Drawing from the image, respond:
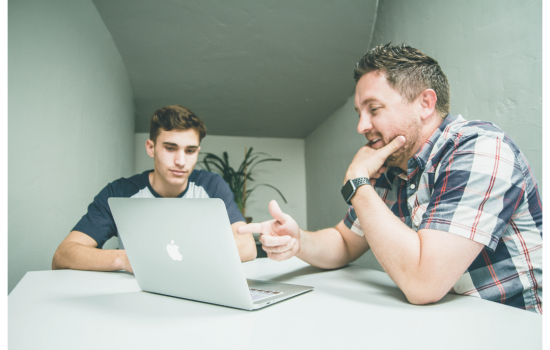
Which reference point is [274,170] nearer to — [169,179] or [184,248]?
[169,179]

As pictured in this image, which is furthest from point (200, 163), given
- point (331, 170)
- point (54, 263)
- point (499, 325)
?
point (499, 325)

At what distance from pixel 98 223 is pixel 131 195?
12.3 inches

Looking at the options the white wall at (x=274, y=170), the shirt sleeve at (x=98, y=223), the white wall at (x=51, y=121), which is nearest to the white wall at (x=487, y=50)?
the shirt sleeve at (x=98, y=223)

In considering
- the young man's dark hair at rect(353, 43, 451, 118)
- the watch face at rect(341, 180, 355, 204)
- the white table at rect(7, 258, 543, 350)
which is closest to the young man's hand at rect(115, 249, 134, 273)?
the white table at rect(7, 258, 543, 350)

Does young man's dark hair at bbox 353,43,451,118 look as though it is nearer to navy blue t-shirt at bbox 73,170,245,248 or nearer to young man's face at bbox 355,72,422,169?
young man's face at bbox 355,72,422,169

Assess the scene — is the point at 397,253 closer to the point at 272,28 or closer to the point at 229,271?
the point at 229,271

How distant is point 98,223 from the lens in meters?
1.53

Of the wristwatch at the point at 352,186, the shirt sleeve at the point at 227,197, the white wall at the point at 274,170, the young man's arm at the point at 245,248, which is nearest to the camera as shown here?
the wristwatch at the point at 352,186

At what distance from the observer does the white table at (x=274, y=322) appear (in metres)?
0.54

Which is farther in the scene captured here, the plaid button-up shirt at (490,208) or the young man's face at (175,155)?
the young man's face at (175,155)

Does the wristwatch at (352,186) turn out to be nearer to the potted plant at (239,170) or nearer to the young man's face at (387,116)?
A: the young man's face at (387,116)

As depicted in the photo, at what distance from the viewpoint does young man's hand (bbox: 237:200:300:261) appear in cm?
88

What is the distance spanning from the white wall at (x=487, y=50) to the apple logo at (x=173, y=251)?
1237 millimetres

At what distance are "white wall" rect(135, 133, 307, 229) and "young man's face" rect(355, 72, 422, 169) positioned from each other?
292 cm
